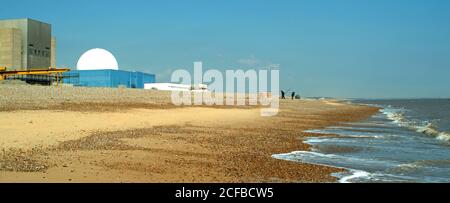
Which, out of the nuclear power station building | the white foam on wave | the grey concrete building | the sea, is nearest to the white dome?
the nuclear power station building

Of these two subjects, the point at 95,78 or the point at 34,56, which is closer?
the point at 34,56

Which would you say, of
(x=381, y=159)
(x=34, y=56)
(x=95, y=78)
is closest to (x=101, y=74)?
(x=95, y=78)

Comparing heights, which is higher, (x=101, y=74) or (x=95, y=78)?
(x=101, y=74)

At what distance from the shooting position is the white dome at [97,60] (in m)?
78.6

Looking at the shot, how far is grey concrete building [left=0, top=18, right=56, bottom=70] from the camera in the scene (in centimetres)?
5416

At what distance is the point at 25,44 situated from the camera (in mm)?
56094

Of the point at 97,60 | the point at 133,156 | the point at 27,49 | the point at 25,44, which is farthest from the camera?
the point at 97,60

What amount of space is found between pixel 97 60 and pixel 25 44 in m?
23.5

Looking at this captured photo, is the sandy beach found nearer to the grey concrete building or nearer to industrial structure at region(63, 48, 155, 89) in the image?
the grey concrete building

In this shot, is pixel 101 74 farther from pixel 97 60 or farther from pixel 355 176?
pixel 355 176

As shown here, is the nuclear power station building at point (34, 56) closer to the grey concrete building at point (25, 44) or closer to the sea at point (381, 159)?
the grey concrete building at point (25, 44)

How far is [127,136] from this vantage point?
1379 centimetres
